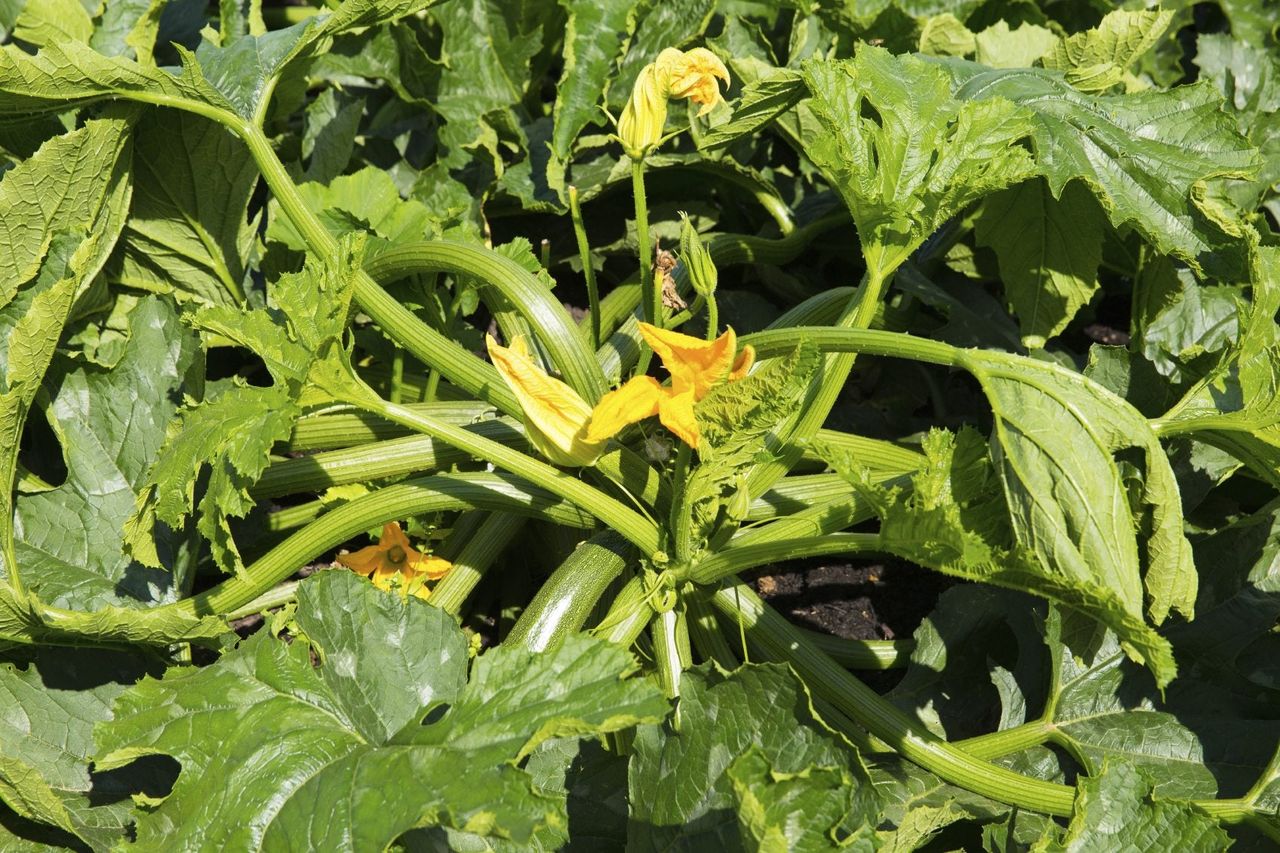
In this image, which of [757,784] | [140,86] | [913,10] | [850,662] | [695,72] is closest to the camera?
[757,784]

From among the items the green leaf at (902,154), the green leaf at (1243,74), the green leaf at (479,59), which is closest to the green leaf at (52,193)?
the green leaf at (479,59)

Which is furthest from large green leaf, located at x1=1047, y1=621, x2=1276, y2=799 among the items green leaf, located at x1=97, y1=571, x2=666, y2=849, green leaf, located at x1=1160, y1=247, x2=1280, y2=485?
green leaf, located at x1=97, y1=571, x2=666, y2=849

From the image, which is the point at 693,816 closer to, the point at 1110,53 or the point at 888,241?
the point at 888,241

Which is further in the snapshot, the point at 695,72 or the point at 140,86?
the point at 140,86

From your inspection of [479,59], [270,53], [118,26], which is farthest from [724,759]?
[118,26]

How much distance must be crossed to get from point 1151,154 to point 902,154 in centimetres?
55

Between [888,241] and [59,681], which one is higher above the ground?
[888,241]

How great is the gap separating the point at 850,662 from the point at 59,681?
4.90ft

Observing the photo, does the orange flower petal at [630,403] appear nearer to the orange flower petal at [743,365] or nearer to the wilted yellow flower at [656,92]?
the orange flower petal at [743,365]

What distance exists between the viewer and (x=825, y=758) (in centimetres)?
175

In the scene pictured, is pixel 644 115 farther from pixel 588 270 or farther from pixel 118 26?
pixel 118 26

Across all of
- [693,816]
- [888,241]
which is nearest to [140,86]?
[888,241]

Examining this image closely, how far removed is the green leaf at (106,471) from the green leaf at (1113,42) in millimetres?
1875

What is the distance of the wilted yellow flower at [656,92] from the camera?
2.06 meters
